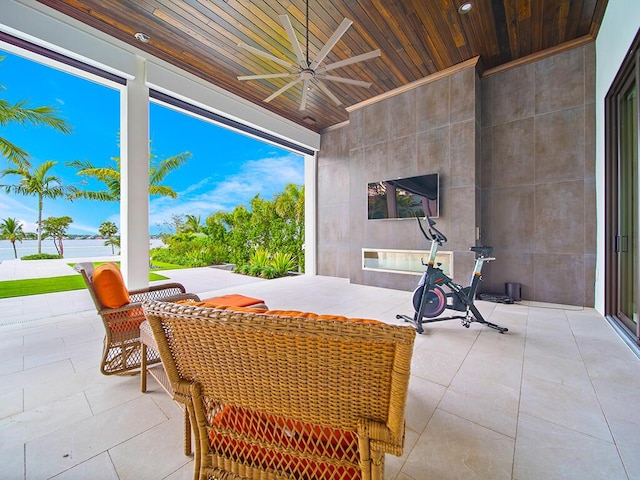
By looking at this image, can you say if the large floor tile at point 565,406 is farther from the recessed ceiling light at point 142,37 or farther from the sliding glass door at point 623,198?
the recessed ceiling light at point 142,37

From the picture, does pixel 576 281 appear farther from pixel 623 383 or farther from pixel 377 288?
pixel 377 288

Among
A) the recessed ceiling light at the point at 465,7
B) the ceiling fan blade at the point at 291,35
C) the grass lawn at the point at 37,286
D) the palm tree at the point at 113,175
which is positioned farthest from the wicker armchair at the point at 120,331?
Result: the palm tree at the point at 113,175

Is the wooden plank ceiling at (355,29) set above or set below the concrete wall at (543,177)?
above

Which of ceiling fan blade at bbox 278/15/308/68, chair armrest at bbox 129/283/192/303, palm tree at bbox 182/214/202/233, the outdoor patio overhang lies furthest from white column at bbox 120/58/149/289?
palm tree at bbox 182/214/202/233

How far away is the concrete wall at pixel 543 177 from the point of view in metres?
3.78

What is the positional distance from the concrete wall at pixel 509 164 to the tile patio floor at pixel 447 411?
138 cm

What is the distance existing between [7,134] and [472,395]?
6.84 metres

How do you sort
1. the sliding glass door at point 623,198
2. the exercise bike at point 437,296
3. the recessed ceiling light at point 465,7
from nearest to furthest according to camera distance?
the sliding glass door at point 623,198, the exercise bike at point 437,296, the recessed ceiling light at point 465,7

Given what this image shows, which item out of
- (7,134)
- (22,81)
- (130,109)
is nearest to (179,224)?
(22,81)

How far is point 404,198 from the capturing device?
4.93 meters

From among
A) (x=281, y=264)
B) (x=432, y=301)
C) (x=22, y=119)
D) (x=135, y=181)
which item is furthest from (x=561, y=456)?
(x=22, y=119)

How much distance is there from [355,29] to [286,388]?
4291mm

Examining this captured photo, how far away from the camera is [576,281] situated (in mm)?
3830

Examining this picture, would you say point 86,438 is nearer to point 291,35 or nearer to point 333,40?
point 291,35
